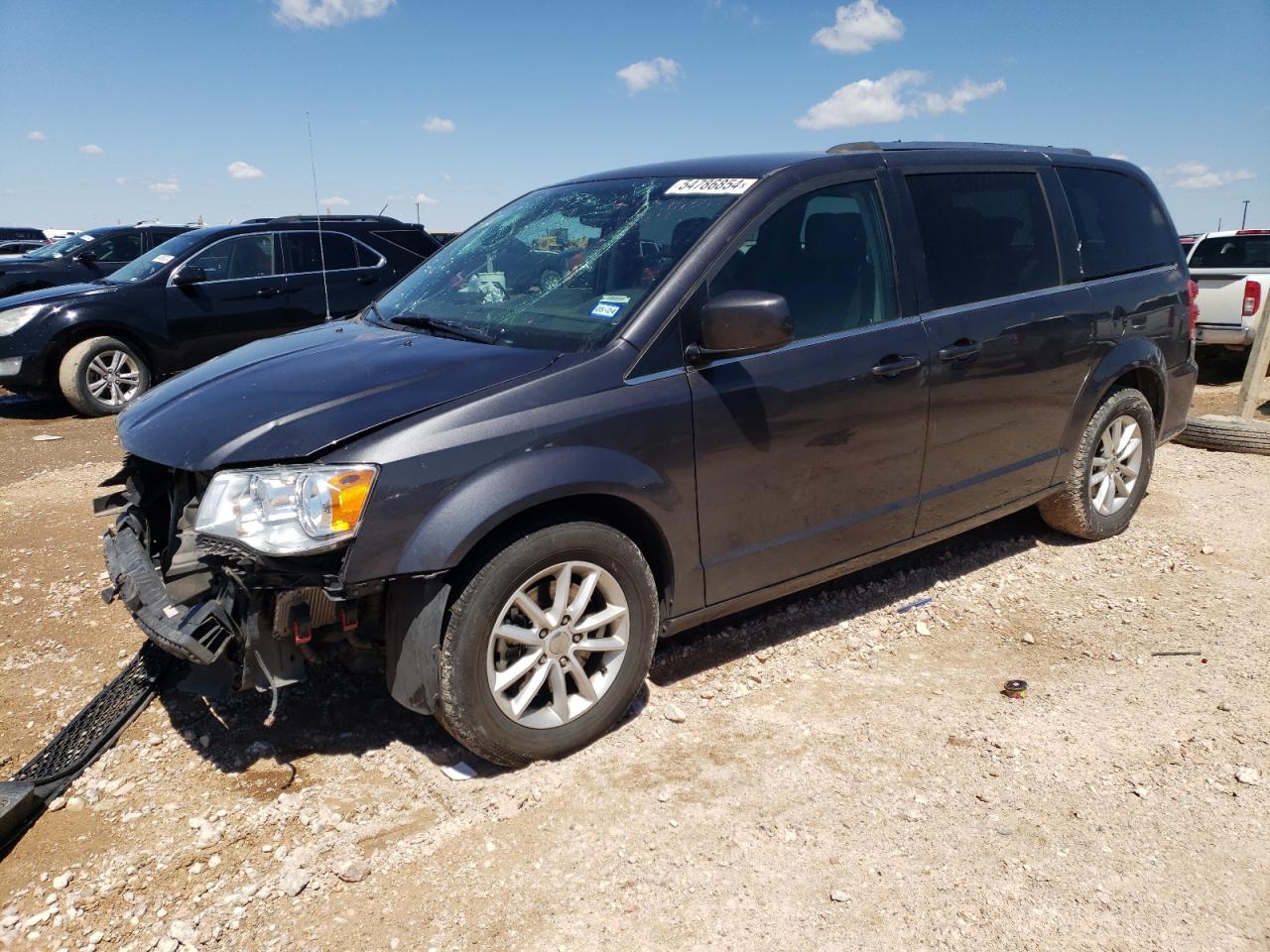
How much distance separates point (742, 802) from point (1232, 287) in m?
10.5

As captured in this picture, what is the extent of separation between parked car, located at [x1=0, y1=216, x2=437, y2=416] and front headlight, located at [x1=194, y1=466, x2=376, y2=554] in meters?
7.03

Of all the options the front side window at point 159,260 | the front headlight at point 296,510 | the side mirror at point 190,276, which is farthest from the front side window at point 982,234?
the front side window at point 159,260

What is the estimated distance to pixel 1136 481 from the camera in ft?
17.4

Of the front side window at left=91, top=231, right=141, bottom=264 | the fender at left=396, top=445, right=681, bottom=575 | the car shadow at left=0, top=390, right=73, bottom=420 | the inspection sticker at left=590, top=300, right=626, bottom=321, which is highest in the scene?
the front side window at left=91, top=231, right=141, bottom=264

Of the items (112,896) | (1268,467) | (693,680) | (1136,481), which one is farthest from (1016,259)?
(112,896)

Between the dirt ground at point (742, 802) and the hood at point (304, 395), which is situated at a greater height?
the hood at point (304, 395)

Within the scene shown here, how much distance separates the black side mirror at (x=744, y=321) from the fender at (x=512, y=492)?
480mm

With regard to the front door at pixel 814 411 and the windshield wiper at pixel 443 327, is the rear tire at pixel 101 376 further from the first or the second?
the front door at pixel 814 411

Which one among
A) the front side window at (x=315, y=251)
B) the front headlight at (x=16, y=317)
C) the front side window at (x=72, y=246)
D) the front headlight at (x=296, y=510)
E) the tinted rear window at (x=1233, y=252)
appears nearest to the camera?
the front headlight at (x=296, y=510)

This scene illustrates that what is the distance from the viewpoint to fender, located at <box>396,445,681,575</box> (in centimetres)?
273

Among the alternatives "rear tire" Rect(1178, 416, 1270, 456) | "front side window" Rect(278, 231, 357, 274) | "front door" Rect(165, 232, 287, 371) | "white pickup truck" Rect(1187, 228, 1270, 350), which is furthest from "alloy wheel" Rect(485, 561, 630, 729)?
"white pickup truck" Rect(1187, 228, 1270, 350)

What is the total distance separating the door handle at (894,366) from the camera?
3.72 m

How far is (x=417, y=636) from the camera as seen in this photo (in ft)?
9.21

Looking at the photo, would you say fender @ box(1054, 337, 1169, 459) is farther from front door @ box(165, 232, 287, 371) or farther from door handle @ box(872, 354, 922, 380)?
front door @ box(165, 232, 287, 371)
